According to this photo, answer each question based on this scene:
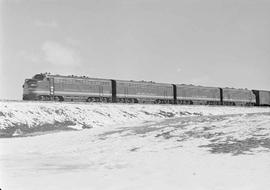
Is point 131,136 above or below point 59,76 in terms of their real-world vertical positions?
below

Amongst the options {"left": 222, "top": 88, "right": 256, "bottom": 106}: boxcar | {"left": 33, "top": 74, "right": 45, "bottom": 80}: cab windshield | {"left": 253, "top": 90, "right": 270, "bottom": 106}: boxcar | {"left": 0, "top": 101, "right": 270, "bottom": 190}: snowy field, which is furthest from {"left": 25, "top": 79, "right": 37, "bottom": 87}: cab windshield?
{"left": 253, "top": 90, "right": 270, "bottom": 106}: boxcar

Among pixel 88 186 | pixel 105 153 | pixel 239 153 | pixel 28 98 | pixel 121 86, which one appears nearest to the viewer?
pixel 88 186

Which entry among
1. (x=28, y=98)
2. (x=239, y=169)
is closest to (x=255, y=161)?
(x=239, y=169)

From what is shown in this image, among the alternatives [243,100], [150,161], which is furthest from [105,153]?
[243,100]

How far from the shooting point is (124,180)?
14.3 metres

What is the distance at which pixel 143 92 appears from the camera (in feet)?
206

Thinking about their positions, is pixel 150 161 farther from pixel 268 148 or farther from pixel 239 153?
pixel 268 148

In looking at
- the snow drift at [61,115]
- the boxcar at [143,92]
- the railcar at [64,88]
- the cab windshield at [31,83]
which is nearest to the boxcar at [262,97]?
the boxcar at [143,92]

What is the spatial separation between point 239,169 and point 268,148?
3.30m

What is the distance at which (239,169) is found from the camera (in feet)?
49.8

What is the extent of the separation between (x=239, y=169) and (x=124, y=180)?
Answer: 3838 millimetres

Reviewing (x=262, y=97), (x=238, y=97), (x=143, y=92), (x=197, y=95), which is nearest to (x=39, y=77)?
(x=143, y=92)

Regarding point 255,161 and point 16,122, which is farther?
point 16,122

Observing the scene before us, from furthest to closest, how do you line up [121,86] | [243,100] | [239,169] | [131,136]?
[243,100] < [121,86] < [131,136] < [239,169]
